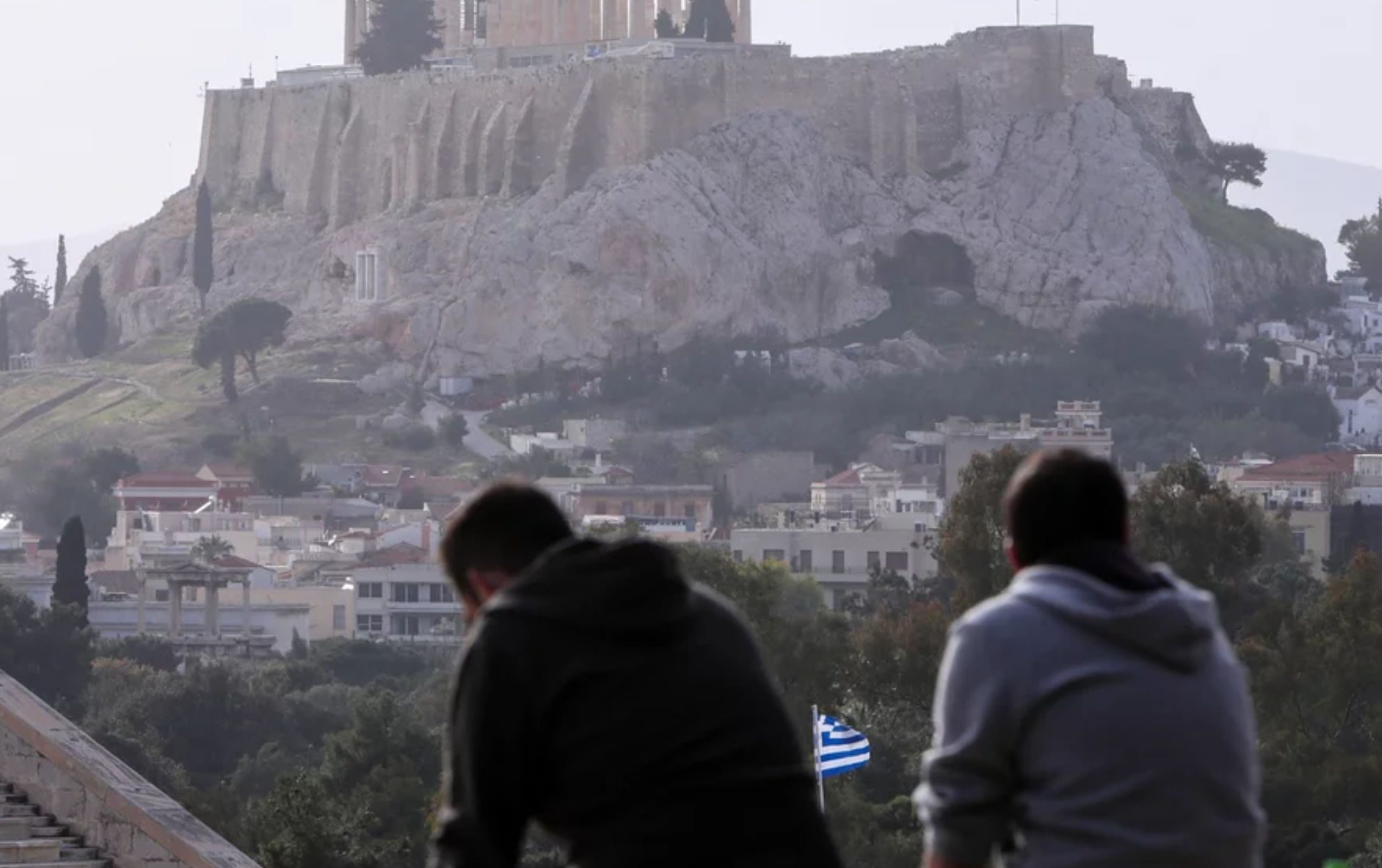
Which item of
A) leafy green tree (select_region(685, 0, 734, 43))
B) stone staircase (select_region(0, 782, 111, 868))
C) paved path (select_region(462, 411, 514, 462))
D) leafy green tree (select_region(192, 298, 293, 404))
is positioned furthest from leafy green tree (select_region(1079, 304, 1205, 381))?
stone staircase (select_region(0, 782, 111, 868))

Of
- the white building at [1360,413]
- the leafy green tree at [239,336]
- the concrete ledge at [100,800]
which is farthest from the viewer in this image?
the white building at [1360,413]

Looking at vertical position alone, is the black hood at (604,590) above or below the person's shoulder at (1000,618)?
above

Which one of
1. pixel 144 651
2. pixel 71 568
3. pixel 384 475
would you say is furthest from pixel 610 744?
pixel 384 475

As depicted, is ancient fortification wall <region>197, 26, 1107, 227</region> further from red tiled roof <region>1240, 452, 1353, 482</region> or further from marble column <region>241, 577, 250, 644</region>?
marble column <region>241, 577, 250, 644</region>

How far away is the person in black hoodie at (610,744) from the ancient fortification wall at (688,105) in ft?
234

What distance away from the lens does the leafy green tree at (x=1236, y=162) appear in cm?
8575

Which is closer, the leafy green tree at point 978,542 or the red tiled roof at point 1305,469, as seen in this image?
the leafy green tree at point 978,542

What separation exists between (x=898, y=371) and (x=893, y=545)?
11805mm

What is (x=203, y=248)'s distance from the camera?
81.6 meters

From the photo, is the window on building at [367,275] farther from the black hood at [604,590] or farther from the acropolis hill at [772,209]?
the black hood at [604,590]

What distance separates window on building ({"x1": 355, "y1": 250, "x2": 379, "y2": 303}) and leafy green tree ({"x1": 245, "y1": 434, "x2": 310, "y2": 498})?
3854 millimetres

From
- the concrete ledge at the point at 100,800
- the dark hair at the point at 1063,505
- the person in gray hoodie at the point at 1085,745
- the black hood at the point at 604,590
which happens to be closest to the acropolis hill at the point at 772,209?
the concrete ledge at the point at 100,800

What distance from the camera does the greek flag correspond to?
21.0 meters

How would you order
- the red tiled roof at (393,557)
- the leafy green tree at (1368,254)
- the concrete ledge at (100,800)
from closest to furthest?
the concrete ledge at (100,800), the red tiled roof at (393,557), the leafy green tree at (1368,254)
